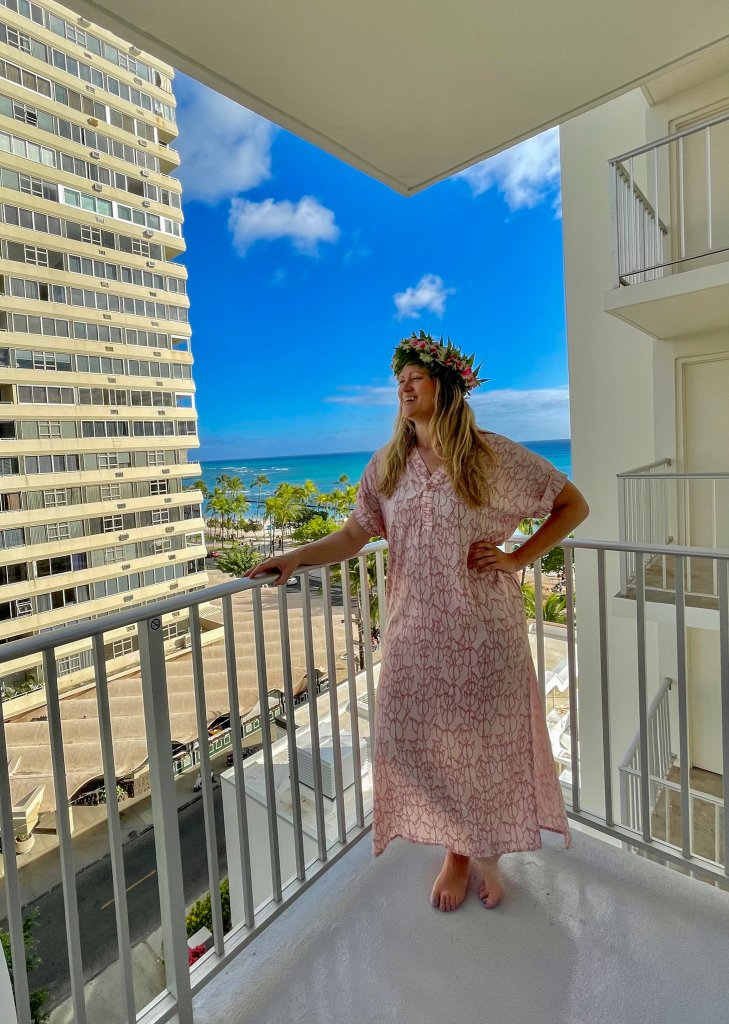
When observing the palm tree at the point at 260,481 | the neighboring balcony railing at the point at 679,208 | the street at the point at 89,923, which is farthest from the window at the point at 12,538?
the neighboring balcony railing at the point at 679,208

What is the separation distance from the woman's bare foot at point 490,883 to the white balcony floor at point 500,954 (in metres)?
0.02

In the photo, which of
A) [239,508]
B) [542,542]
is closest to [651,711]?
[239,508]

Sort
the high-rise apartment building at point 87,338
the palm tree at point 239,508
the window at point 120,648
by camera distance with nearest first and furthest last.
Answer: the window at point 120,648, the high-rise apartment building at point 87,338, the palm tree at point 239,508

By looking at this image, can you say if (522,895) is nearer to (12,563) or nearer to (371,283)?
(12,563)

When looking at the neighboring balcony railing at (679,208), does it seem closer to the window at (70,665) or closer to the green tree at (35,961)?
the window at (70,665)

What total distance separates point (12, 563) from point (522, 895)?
229cm


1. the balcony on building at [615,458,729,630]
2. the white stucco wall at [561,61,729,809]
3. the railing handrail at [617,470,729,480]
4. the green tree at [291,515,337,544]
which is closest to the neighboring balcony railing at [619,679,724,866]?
the white stucco wall at [561,61,729,809]

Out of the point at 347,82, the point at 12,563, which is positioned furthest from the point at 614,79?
the point at 12,563

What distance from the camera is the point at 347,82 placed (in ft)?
5.35

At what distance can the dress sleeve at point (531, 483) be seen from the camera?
1.42 meters

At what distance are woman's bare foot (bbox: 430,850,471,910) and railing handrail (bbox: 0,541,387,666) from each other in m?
0.90

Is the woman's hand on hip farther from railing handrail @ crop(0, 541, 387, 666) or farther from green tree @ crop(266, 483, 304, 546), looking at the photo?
green tree @ crop(266, 483, 304, 546)

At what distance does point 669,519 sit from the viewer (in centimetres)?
493

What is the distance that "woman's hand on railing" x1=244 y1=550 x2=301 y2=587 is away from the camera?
4.76 ft
